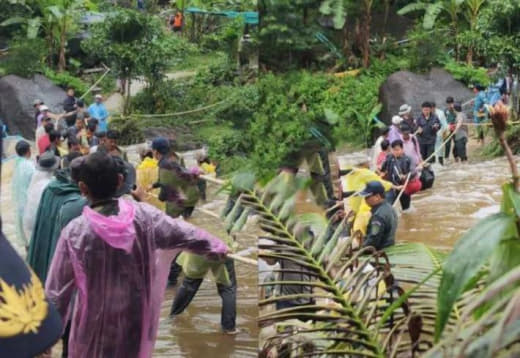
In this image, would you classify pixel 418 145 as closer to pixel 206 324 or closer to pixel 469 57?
pixel 469 57

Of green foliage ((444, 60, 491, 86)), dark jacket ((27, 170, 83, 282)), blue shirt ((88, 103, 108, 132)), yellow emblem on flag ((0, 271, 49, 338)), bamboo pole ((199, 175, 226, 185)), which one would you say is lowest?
dark jacket ((27, 170, 83, 282))

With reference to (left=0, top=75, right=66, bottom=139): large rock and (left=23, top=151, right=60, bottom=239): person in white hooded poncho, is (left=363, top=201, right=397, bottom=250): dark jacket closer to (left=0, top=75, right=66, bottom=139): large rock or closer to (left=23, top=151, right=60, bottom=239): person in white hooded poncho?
(left=0, top=75, right=66, bottom=139): large rock

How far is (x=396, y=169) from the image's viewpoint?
307cm

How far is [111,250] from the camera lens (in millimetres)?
2414

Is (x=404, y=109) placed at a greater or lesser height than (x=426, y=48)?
lesser

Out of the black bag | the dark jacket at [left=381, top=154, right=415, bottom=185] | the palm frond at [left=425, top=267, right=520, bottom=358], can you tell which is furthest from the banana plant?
the palm frond at [left=425, top=267, right=520, bottom=358]

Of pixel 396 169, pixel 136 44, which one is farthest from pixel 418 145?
pixel 136 44

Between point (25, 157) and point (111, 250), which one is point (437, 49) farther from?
point (25, 157)

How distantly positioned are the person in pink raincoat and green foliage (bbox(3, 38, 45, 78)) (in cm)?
73

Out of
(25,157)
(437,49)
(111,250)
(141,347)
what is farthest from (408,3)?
(25,157)

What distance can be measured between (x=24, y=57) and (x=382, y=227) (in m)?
1.27

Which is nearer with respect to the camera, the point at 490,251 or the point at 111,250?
the point at 490,251

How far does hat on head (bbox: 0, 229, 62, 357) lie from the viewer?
155 centimetres

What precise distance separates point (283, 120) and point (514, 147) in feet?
2.25
